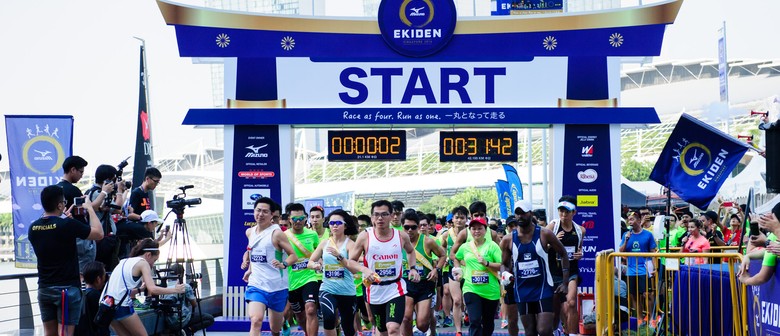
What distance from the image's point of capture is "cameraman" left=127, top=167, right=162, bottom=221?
44.6ft

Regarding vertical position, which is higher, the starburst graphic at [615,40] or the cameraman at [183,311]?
the starburst graphic at [615,40]

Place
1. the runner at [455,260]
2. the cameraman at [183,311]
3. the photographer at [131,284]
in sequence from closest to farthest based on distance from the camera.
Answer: the photographer at [131,284], the cameraman at [183,311], the runner at [455,260]

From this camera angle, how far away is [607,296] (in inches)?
452

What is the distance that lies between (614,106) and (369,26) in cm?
Answer: 463

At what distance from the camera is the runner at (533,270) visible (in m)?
12.6

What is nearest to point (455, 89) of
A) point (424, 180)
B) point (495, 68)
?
point (495, 68)

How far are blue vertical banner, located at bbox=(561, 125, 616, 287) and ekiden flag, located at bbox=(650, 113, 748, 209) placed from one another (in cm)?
336

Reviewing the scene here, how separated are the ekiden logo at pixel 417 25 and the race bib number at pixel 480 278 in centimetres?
566

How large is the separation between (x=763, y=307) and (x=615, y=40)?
9128 millimetres

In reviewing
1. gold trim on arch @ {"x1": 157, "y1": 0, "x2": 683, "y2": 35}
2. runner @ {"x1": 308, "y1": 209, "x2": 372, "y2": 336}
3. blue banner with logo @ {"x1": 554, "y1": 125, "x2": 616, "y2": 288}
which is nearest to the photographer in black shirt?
runner @ {"x1": 308, "y1": 209, "x2": 372, "y2": 336}

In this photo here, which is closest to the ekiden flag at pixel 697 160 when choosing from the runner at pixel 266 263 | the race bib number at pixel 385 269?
the race bib number at pixel 385 269

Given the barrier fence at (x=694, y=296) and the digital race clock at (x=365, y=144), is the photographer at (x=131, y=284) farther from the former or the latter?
the digital race clock at (x=365, y=144)

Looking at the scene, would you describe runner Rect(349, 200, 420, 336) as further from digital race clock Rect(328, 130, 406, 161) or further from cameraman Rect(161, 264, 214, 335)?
digital race clock Rect(328, 130, 406, 161)

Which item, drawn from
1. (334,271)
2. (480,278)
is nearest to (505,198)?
(480,278)
